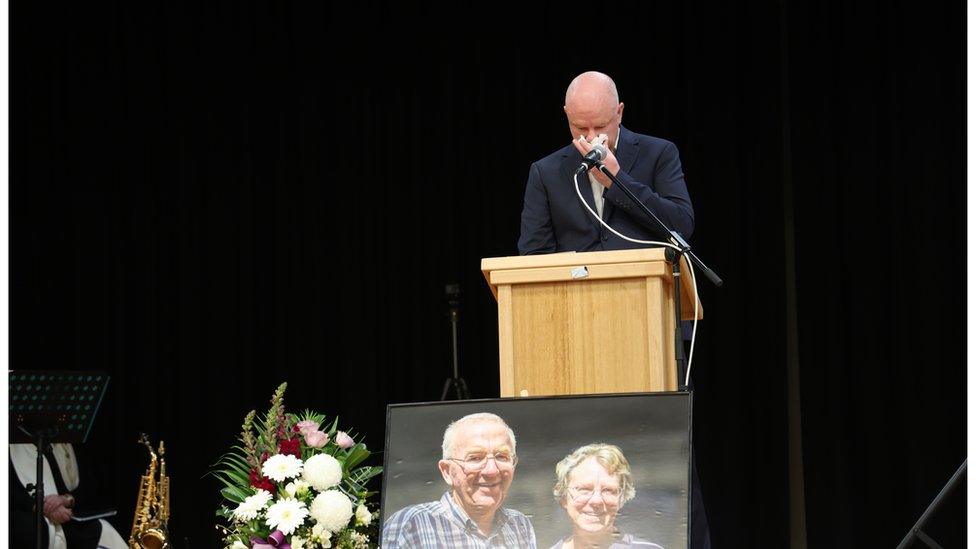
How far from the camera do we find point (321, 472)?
120 inches

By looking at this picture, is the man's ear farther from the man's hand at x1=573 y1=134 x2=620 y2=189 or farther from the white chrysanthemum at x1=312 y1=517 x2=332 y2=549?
the man's hand at x1=573 y1=134 x2=620 y2=189

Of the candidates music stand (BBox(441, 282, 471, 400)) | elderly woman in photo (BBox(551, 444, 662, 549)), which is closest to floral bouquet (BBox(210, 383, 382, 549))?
elderly woman in photo (BBox(551, 444, 662, 549))

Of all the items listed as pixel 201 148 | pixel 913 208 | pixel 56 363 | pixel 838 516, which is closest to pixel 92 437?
pixel 56 363

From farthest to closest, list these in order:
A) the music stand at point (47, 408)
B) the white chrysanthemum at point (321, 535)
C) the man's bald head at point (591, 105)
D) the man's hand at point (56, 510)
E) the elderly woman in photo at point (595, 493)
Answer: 1. the man's hand at point (56, 510)
2. the music stand at point (47, 408)
3. the man's bald head at point (591, 105)
4. the white chrysanthemum at point (321, 535)
5. the elderly woman in photo at point (595, 493)

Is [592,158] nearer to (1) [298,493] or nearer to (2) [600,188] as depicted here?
(2) [600,188]

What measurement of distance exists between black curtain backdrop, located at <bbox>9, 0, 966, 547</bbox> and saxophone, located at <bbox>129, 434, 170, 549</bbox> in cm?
44

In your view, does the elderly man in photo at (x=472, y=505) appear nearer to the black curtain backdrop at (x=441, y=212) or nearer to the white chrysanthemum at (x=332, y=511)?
the white chrysanthemum at (x=332, y=511)

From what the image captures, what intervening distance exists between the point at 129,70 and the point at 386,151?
4.91 feet

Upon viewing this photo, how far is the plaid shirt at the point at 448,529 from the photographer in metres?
2.73

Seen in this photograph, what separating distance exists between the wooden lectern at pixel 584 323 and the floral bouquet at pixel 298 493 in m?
0.46

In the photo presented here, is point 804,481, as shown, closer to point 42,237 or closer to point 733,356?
point 733,356

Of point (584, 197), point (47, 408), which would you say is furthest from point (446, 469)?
point (47, 408)

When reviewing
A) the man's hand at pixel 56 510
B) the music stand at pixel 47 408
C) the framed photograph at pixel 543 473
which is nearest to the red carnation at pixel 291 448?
the framed photograph at pixel 543 473

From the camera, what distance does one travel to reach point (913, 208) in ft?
19.0
